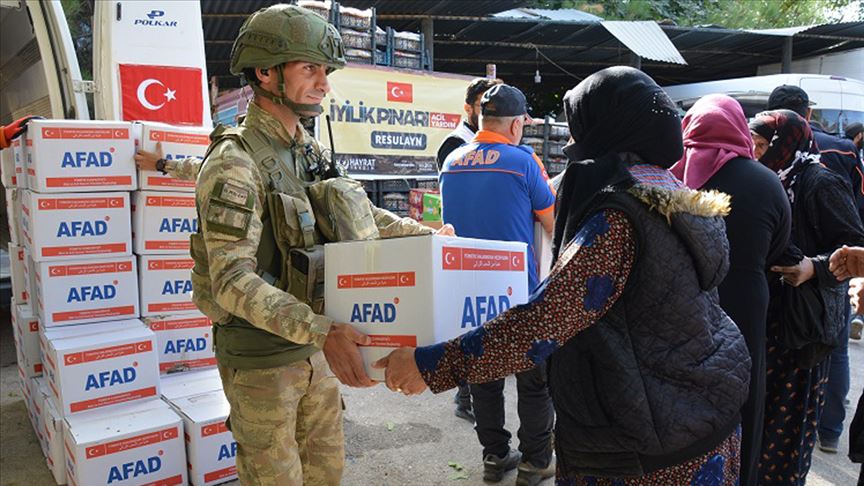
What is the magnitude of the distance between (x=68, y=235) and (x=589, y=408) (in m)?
2.98

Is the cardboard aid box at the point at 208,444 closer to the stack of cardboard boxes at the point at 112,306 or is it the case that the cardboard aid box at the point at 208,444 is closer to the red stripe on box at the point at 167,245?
the stack of cardboard boxes at the point at 112,306

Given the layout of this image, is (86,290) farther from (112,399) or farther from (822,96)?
(822,96)

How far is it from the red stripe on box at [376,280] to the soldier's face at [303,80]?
68 centimetres

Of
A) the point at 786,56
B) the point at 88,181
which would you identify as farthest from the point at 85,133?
the point at 786,56

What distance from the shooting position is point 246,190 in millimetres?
1806

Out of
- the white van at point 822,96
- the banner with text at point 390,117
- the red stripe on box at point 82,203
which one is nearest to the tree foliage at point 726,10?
the white van at point 822,96

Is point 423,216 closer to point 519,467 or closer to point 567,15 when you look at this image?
point 519,467

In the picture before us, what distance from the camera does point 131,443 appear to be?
2918mm

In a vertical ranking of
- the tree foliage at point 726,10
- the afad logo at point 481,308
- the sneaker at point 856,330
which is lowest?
the sneaker at point 856,330

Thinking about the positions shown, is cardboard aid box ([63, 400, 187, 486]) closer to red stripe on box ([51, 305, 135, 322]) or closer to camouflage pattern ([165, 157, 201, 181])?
red stripe on box ([51, 305, 135, 322])

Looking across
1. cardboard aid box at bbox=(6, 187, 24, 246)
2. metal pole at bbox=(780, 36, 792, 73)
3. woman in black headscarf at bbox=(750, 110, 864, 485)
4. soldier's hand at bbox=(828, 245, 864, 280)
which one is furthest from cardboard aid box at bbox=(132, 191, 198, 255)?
metal pole at bbox=(780, 36, 792, 73)

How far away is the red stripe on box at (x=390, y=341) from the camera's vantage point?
159 centimetres

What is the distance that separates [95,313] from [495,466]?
234 centimetres

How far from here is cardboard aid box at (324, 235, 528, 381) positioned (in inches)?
61.6
